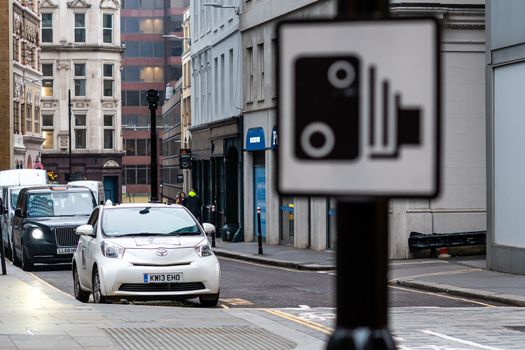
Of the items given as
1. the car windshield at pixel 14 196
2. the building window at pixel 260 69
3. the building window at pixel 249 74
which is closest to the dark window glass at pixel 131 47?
the building window at pixel 249 74

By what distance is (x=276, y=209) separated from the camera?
42.3 metres

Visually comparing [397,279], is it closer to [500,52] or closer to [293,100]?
[500,52]

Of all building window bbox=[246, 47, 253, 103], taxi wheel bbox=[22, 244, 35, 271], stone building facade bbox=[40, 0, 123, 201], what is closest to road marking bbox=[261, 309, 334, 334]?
taxi wheel bbox=[22, 244, 35, 271]

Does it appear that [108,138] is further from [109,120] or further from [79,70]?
[79,70]

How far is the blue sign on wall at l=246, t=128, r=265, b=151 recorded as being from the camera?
1697 inches

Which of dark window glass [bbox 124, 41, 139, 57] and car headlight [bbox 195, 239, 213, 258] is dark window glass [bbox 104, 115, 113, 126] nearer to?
dark window glass [bbox 124, 41, 139, 57]

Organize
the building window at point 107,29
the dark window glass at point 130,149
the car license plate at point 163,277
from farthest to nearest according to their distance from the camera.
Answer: the dark window glass at point 130,149
the building window at point 107,29
the car license plate at point 163,277

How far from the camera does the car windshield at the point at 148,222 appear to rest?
61.3 feet

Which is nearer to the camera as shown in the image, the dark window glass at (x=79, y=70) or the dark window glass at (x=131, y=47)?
the dark window glass at (x=79, y=70)

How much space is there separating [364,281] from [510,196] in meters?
21.7

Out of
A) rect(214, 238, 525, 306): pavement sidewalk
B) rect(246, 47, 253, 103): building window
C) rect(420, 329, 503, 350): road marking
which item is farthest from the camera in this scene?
rect(246, 47, 253, 103): building window

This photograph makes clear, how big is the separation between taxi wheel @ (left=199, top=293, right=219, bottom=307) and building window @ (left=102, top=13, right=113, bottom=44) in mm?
86760

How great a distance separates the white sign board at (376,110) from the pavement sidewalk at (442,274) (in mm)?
15710

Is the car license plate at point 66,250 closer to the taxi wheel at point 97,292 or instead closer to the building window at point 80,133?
the taxi wheel at point 97,292
